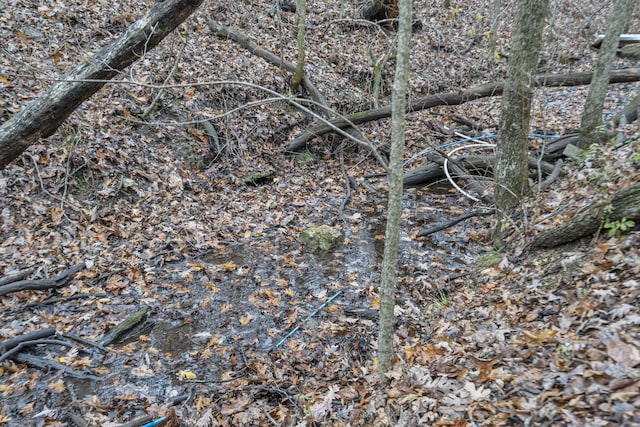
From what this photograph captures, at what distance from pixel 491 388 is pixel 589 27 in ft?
53.0

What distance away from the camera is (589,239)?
4.07 metres

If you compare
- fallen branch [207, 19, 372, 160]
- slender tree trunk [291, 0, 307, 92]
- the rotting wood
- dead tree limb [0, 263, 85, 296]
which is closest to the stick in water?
the rotting wood

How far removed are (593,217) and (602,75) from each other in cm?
336

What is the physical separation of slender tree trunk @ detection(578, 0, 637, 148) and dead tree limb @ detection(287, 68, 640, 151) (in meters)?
3.54

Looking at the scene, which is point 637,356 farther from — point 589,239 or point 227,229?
point 227,229

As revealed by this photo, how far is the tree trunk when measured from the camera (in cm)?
536

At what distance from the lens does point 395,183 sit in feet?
10.1

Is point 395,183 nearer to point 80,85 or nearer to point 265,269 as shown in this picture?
point 265,269

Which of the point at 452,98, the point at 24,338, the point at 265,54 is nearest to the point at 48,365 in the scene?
the point at 24,338

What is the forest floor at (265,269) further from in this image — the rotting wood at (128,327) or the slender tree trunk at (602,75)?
the slender tree trunk at (602,75)

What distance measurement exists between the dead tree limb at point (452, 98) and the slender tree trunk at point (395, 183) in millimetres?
6505

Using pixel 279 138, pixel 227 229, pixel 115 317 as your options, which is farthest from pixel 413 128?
pixel 115 317

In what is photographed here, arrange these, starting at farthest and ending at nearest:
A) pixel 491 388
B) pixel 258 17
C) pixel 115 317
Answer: pixel 258 17
pixel 115 317
pixel 491 388

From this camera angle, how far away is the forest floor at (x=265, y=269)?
3100mm
